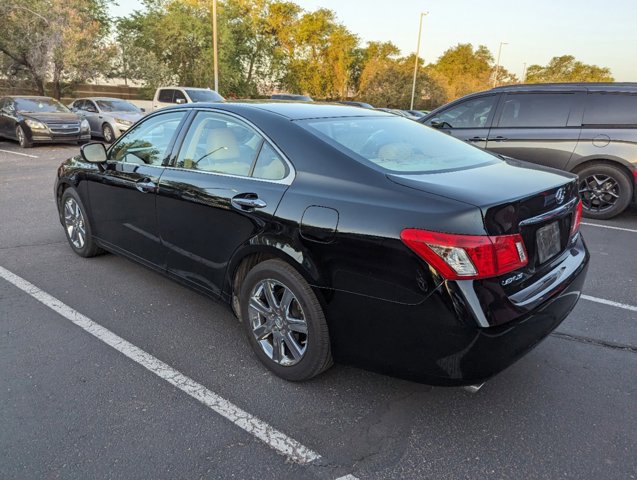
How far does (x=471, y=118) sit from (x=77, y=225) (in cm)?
587

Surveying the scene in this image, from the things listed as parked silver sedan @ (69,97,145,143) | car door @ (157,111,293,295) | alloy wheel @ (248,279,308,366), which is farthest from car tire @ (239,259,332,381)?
parked silver sedan @ (69,97,145,143)

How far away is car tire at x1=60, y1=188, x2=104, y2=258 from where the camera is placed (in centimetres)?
446

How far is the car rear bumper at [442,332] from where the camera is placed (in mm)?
2055

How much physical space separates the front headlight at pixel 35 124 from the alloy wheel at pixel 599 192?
43.6 ft

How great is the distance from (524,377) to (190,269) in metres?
2.26

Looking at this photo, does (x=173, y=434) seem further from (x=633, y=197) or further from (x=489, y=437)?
(x=633, y=197)

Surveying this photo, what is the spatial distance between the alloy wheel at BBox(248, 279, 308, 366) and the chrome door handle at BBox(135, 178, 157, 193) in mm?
1260

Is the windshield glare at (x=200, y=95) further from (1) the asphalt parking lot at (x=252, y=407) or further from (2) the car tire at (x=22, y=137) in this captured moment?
(1) the asphalt parking lot at (x=252, y=407)

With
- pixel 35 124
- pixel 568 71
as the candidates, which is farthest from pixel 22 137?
pixel 568 71

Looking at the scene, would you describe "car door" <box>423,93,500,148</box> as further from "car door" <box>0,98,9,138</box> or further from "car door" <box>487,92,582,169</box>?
"car door" <box>0,98,9,138</box>

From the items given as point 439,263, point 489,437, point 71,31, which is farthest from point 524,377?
point 71,31

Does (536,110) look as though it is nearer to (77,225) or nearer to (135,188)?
(135,188)

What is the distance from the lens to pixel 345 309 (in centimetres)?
236

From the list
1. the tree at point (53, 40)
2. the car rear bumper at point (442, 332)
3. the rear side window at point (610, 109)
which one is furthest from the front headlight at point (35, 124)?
the car rear bumper at point (442, 332)
